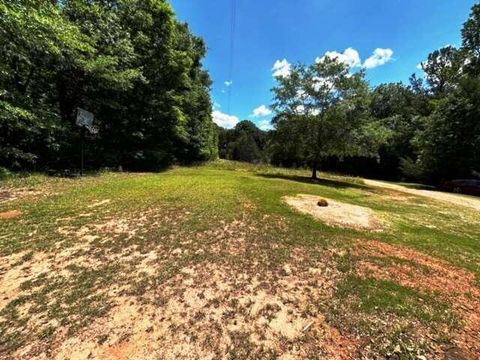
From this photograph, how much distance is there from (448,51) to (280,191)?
42413 millimetres

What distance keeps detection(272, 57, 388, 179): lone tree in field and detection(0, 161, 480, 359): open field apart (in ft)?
→ 33.2

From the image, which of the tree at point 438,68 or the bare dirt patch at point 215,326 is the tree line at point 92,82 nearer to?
the bare dirt patch at point 215,326

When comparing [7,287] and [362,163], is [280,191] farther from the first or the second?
[362,163]

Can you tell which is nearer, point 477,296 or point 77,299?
point 77,299

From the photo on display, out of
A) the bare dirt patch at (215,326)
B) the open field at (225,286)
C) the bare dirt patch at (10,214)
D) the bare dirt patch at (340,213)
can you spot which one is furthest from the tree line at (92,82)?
the bare dirt patch at (340,213)

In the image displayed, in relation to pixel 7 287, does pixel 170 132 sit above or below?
above

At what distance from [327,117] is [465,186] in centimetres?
1146

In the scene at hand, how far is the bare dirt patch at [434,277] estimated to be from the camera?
3.30 meters

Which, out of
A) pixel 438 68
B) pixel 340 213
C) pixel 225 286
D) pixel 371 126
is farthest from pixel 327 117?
pixel 438 68

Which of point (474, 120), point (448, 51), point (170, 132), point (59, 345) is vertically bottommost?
point (59, 345)

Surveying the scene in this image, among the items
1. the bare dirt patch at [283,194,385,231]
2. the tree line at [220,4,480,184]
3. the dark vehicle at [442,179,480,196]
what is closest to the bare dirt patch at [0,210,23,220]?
the bare dirt patch at [283,194,385,231]

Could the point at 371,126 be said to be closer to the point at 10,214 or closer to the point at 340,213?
the point at 340,213

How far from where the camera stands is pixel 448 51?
3853 centimetres

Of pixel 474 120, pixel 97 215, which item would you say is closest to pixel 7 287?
pixel 97 215
